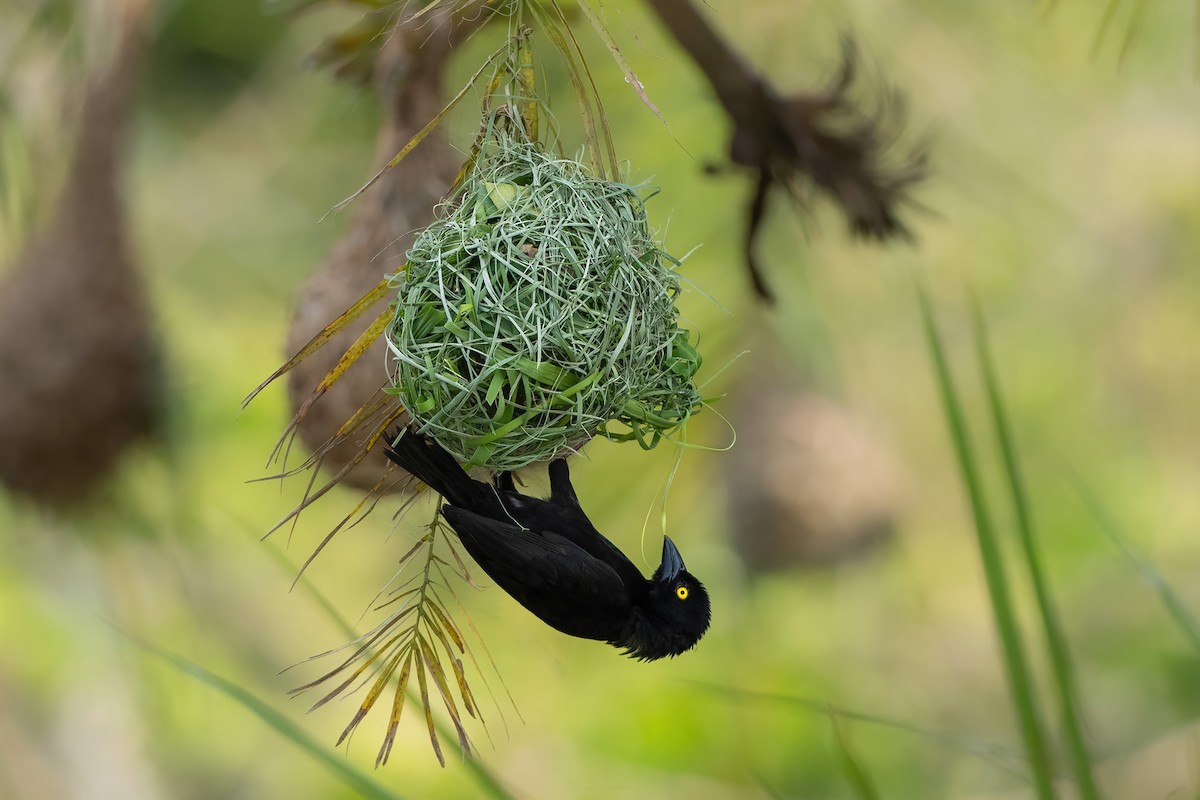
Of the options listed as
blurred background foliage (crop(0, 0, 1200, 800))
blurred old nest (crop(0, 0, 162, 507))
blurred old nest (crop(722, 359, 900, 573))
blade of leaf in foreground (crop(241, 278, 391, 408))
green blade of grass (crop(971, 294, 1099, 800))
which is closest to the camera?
green blade of grass (crop(971, 294, 1099, 800))

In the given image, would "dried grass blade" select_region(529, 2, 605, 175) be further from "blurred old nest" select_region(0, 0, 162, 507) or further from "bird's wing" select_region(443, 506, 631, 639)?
"blurred old nest" select_region(0, 0, 162, 507)

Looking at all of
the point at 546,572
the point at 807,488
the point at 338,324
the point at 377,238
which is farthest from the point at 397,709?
the point at 807,488

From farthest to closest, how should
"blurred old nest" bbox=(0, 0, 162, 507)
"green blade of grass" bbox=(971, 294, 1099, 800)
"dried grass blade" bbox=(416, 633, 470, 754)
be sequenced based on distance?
"blurred old nest" bbox=(0, 0, 162, 507) → "dried grass blade" bbox=(416, 633, 470, 754) → "green blade of grass" bbox=(971, 294, 1099, 800)

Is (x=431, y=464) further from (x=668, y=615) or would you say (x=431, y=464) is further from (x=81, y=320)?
(x=81, y=320)

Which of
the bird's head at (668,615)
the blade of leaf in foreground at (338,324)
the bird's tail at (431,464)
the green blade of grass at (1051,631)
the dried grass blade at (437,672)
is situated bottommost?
the bird's head at (668,615)

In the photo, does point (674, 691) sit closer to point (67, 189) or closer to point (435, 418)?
point (67, 189)

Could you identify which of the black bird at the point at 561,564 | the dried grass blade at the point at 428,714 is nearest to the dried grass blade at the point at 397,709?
the dried grass blade at the point at 428,714

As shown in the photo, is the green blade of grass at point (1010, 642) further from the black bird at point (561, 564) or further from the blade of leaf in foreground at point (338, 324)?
the blade of leaf in foreground at point (338, 324)

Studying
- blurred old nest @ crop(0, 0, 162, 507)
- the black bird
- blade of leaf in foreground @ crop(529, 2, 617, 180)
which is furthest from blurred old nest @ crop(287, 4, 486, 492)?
blurred old nest @ crop(0, 0, 162, 507)
